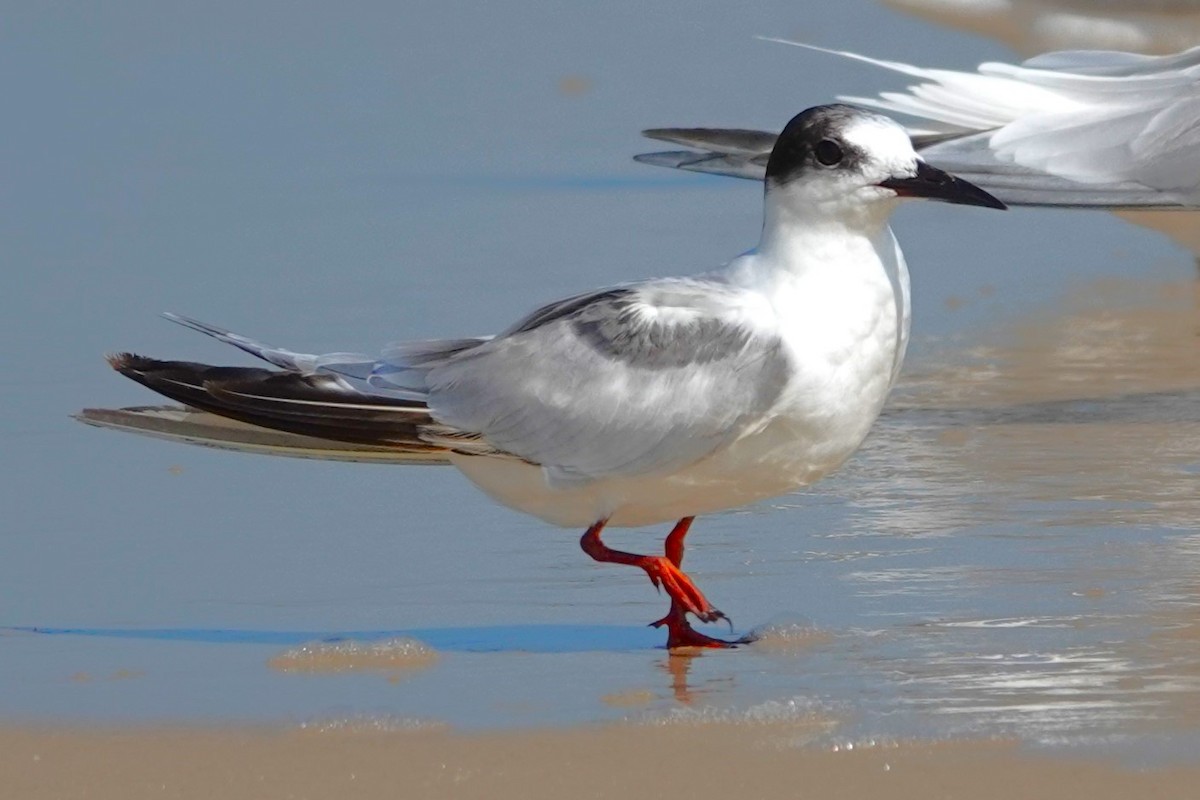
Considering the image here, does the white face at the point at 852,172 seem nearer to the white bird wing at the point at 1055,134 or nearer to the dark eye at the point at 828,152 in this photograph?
the dark eye at the point at 828,152

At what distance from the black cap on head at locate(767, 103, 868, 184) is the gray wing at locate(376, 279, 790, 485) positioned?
0.25m

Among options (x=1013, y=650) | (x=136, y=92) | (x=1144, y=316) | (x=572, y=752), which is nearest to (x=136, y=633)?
(x=572, y=752)

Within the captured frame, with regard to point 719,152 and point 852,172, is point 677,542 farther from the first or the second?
point 719,152

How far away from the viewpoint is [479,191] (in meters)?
9.47

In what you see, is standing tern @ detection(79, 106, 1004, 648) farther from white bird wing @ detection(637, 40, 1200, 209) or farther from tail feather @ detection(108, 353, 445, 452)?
white bird wing @ detection(637, 40, 1200, 209)

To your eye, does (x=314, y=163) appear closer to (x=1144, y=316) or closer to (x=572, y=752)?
(x=1144, y=316)

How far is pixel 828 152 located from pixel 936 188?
22 cm

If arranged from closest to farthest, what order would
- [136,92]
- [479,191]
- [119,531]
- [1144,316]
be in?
[119,531] → [1144,316] → [479,191] → [136,92]

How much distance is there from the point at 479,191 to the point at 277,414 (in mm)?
5082

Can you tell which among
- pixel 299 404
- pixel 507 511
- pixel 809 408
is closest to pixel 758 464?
pixel 809 408

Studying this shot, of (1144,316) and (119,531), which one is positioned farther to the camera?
(1144,316)

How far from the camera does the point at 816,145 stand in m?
4.27

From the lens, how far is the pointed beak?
13.6ft

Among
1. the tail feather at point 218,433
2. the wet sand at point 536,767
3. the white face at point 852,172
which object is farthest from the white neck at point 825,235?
the wet sand at point 536,767
